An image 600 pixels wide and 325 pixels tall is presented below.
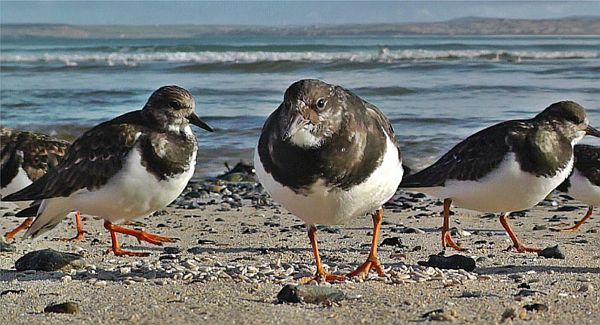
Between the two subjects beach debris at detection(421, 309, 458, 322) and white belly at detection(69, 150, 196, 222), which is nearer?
beach debris at detection(421, 309, 458, 322)

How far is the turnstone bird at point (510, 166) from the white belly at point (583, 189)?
2.46 ft

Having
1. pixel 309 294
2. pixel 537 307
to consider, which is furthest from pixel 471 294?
pixel 309 294

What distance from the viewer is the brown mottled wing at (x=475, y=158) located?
4695 millimetres

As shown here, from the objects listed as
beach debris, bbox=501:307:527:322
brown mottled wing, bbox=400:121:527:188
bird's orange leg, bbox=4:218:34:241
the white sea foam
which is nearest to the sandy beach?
beach debris, bbox=501:307:527:322

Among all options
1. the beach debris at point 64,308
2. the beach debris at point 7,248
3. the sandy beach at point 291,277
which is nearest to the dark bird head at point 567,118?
the sandy beach at point 291,277

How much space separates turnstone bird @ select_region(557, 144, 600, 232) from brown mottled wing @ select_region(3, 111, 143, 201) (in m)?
2.97

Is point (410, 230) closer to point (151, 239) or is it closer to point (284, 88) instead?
point (151, 239)

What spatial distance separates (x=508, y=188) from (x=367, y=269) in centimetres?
111

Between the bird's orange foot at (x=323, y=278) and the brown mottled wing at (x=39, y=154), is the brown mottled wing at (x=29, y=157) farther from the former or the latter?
the bird's orange foot at (x=323, y=278)

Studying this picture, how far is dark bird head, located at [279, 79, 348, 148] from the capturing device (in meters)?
2.98

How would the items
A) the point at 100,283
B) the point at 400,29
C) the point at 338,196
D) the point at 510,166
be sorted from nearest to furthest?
the point at 338,196 < the point at 100,283 < the point at 510,166 < the point at 400,29

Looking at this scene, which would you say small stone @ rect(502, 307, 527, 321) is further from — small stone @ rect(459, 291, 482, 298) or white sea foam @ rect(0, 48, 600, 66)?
white sea foam @ rect(0, 48, 600, 66)

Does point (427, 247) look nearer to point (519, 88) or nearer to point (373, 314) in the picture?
point (373, 314)

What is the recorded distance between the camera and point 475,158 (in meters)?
4.83
